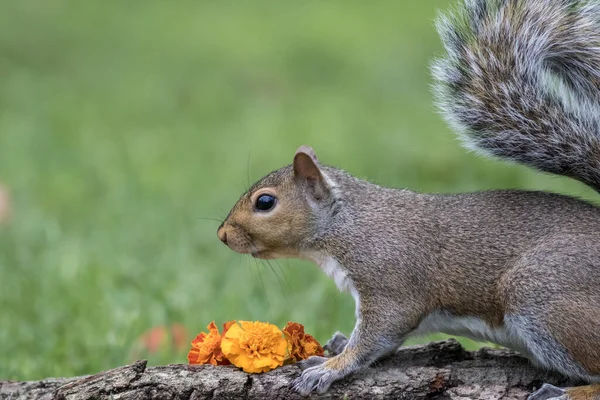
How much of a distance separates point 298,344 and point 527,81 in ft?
3.25

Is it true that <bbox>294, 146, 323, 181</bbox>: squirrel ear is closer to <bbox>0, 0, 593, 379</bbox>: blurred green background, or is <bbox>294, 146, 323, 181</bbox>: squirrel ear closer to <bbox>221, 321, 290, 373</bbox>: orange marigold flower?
<bbox>221, 321, 290, 373</bbox>: orange marigold flower

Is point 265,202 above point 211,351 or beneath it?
above

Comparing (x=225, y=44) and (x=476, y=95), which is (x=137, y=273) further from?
(x=225, y=44)

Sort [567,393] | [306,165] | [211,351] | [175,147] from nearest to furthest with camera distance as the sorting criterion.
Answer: [567,393], [211,351], [306,165], [175,147]

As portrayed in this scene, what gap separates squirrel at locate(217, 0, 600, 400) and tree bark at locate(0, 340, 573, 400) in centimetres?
6

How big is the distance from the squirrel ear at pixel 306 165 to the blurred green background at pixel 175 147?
68 centimetres

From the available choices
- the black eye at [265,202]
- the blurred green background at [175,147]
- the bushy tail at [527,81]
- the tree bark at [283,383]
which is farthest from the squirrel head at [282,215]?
the blurred green background at [175,147]

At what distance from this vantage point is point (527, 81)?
9.12ft

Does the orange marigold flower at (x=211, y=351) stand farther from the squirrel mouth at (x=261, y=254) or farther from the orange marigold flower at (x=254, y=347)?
the squirrel mouth at (x=261, y=254)

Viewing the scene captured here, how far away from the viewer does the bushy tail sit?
2699 mm

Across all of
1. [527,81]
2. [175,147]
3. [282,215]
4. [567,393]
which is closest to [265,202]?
[282,215]

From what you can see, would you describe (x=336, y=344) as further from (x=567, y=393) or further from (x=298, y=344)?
(x=567, y=393)

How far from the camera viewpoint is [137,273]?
4348 millimetres

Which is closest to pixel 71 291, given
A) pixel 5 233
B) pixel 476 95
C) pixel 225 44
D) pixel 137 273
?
pixel 137 273
